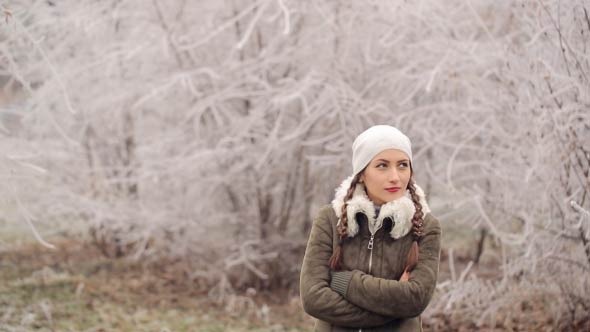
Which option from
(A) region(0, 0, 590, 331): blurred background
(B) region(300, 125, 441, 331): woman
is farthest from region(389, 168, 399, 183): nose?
(A) region(0, 0, 590, 331): blurred background

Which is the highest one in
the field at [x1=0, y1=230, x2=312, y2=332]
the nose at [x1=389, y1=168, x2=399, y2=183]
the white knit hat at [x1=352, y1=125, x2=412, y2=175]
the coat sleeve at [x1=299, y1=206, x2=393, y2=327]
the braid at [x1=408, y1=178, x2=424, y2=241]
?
the white knit hat at [x1=352, y1=125, x2=412, y2=175]

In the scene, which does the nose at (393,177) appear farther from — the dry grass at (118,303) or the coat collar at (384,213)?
the dry grass at (118,303)

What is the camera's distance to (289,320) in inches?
227

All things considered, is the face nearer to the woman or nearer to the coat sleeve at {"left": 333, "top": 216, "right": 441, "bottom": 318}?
the woman

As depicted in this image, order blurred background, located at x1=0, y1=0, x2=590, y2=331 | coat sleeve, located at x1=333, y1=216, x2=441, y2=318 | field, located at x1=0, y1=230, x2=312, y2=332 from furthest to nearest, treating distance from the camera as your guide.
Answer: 1. field, located at x1=0, y1=230, x2=312, y2=332
2. blurred background, located at x1=0, y1=0, x2=590, y2=331
3. coat sleeve, located at x1=333, y1=216, x2=441, y2=318

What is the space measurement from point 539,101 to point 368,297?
8.27ft

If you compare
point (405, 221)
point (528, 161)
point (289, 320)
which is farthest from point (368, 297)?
point (289, 320)

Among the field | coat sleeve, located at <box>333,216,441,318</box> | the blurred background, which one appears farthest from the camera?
the field

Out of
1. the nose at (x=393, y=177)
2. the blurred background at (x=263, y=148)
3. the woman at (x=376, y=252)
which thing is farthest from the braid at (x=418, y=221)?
the blurred background at (x=263, y=148)

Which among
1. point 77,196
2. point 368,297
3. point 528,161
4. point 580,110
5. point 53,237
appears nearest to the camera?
point 368,297

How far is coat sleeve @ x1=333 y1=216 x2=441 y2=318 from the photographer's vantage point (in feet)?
7.06

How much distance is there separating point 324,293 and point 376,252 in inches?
9.7

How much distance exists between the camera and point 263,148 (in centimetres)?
621

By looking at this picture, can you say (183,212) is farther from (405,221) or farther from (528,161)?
(405,221)
